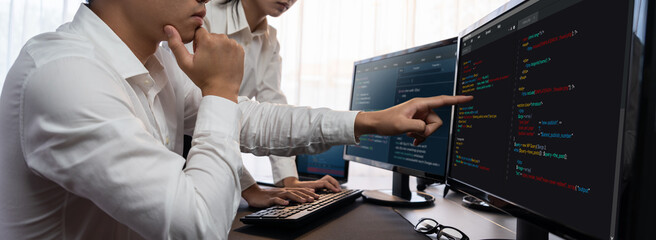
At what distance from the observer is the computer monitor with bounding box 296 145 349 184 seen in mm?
1491

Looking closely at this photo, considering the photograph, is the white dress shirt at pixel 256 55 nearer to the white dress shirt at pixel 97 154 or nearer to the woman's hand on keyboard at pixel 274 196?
the woman's hand on keyboard at pixel 274 196

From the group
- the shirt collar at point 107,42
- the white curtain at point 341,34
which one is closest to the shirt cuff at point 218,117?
the shirt collar at point 107,42

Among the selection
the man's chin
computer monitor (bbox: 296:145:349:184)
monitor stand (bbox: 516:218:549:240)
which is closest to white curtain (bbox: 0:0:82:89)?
computer monitor (bbox: 296:145:349:184)

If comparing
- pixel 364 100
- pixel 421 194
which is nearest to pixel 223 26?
pixel 364 100

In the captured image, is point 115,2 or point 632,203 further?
point 115,2

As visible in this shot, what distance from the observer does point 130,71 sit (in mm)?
645

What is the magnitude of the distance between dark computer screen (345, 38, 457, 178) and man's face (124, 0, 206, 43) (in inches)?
23.7

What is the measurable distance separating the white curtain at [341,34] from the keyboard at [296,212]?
1.75 meters

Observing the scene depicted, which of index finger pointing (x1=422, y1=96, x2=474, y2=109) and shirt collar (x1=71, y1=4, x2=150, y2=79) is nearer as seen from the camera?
shirt collar (x1=71, y1=4, x2=150, y2=79)

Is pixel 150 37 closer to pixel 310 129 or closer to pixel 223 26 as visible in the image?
pixel 310 129

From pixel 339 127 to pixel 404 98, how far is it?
0.31 m

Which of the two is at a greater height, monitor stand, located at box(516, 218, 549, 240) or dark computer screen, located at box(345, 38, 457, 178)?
dark computer screen, located at box(345, 38, 457, 178)

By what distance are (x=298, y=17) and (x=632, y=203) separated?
2.50 metres

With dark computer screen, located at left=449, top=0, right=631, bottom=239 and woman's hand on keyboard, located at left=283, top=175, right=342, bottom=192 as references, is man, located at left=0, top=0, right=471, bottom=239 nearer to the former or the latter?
dark computer screen, located at left=449, top=0, right=631, bottom=239
